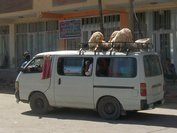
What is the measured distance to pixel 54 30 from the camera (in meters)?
28.1

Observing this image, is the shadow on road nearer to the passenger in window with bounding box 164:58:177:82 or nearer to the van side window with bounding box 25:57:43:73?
the van side window with bounding box 25:57:43:73

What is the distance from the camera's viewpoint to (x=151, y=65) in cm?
1205

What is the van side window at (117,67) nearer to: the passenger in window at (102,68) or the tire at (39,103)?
the passenger in window at (102,68)

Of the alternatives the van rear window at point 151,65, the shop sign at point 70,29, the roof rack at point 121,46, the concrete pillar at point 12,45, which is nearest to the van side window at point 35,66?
the roof rack at point 121,46

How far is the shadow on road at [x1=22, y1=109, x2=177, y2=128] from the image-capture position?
37.9ft

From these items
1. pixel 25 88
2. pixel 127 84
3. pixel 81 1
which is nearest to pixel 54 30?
pixel 81 1

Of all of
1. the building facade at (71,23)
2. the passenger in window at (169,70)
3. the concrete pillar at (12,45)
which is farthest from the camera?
the concrete pillar at (12,45)

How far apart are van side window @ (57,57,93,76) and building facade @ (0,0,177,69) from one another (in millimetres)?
5230

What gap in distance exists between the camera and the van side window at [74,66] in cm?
1234

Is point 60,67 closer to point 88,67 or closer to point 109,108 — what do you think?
point 88,67

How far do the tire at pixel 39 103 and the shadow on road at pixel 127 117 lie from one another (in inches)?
7.6

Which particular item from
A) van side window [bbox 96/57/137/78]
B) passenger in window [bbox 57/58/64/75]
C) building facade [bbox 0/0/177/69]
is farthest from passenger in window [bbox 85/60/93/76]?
building facade [bbox 0/0/177/69]

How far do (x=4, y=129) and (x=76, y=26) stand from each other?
15730 mm

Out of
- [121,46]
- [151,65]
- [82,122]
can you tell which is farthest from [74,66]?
[151,65]
